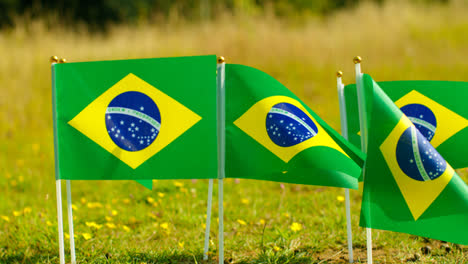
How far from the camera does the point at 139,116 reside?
239 cm

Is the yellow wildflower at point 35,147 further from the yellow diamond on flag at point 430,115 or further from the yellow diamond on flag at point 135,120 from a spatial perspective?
the yellow diamond on flag at point 430,115

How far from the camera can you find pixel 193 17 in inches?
607

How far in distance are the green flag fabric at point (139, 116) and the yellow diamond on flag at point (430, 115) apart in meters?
1.21

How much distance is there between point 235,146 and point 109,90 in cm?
75

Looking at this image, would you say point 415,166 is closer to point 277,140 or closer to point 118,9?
point 277,140

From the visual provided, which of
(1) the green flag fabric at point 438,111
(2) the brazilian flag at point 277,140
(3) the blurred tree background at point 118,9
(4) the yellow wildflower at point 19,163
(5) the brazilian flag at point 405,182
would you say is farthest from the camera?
(3) the blurred tree background at point 118,9

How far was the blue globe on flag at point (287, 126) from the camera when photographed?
7.56 ft

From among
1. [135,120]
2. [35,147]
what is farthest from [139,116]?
[35,147]

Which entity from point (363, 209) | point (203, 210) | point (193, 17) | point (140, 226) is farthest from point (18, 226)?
point (193, 17)

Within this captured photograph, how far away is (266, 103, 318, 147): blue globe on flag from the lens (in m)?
2.30

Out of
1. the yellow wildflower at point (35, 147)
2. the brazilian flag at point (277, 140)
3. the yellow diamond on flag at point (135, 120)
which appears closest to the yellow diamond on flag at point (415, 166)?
the brazilian flag at point (277, 140)

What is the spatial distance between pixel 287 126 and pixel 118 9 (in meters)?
16.6

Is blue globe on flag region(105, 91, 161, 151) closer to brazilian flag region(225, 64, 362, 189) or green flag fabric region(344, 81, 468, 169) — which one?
brazilian flag region(225, 64, 362, 189)

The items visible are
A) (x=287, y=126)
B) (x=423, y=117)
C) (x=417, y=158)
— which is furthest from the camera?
(x=423, y=117)
